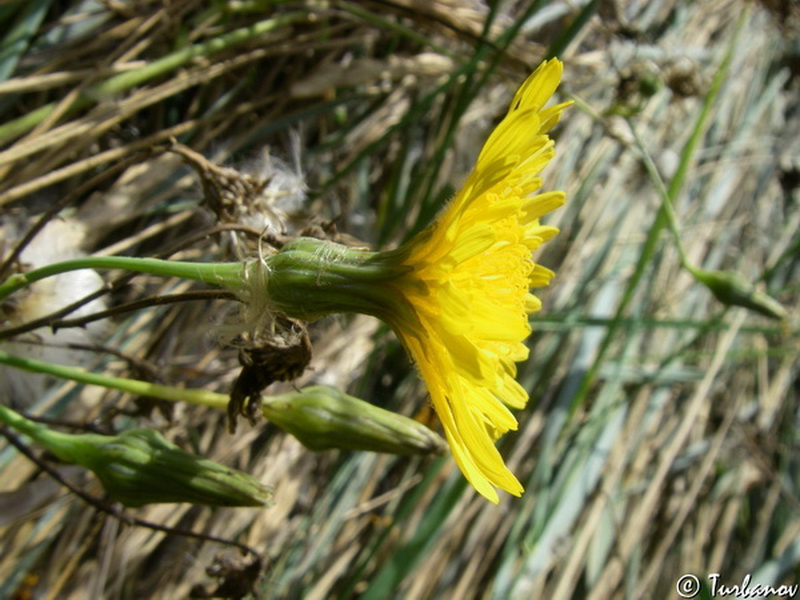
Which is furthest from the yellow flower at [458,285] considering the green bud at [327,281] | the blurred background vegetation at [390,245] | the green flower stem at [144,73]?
the green flower stem at [144,73]

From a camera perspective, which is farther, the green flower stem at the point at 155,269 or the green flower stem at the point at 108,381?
the green flower stem at the point at 108,381

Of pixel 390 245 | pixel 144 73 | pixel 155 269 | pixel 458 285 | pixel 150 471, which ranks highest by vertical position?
pixel 390 245

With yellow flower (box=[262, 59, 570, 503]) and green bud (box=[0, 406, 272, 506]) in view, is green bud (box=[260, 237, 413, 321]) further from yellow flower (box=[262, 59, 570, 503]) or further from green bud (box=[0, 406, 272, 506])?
green bud (box=[0, 406, 272, 506])

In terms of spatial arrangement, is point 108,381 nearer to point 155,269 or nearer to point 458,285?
point 155,269

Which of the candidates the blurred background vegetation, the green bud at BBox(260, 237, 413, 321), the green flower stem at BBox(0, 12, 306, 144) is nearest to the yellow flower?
the green bud at BBox(260, 237, 413, 321)

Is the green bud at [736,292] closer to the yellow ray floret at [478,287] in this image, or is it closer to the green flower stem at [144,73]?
the yellow ray floret at [478,287]

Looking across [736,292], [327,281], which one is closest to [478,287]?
[327,281]
